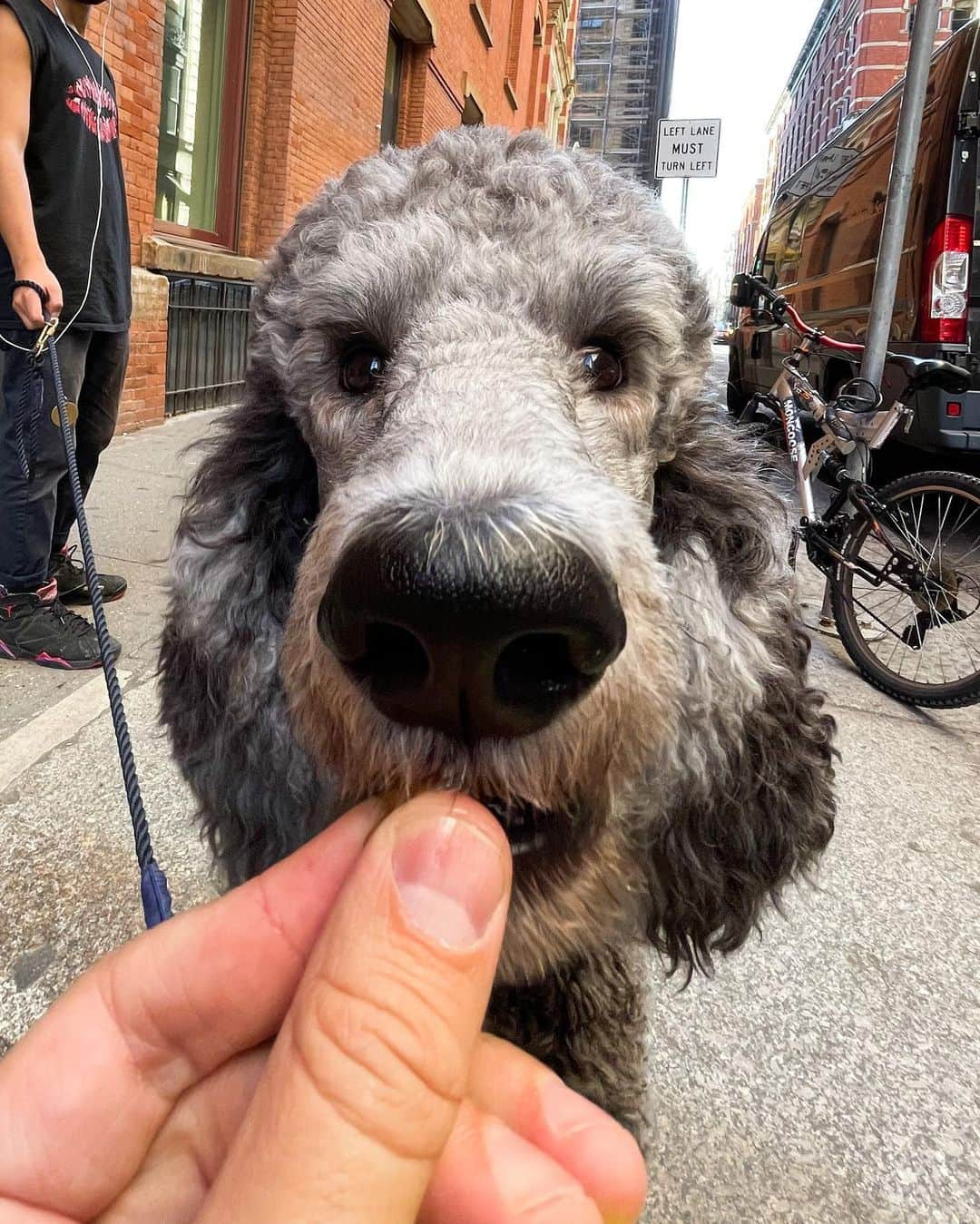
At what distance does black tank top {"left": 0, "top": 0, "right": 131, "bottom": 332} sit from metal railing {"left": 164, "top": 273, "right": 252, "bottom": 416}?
348cm

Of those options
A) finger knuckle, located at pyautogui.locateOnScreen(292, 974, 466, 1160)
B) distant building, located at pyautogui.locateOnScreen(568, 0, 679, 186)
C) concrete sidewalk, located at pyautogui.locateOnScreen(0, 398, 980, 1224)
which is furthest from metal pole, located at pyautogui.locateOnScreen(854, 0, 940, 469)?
distant building, located at pyautogui.locateOnScreen(568, 0, 679, 186)

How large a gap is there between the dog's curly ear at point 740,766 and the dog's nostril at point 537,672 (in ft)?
2.10

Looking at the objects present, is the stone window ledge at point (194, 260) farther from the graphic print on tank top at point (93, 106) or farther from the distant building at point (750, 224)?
the distant building at point (750, 224)

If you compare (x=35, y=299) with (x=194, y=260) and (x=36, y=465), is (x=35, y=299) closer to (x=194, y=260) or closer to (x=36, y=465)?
(x=36, y=465)

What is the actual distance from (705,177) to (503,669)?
453 inches

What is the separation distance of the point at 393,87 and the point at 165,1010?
549 inches

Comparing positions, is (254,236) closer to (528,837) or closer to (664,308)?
(664,308)

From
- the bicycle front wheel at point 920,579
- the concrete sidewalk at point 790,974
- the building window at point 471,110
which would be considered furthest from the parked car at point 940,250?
the building window at point 471,110

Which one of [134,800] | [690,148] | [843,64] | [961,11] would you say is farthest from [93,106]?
[843,64]

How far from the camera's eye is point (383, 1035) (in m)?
0.66

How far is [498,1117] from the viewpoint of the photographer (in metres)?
Answer: 0.82

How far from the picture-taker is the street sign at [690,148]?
1041 cm

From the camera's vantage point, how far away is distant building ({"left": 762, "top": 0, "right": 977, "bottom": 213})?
45.6 meters

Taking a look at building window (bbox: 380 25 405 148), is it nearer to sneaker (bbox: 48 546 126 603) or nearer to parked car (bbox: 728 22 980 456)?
parked car (bbox: 728 22 980 456)
